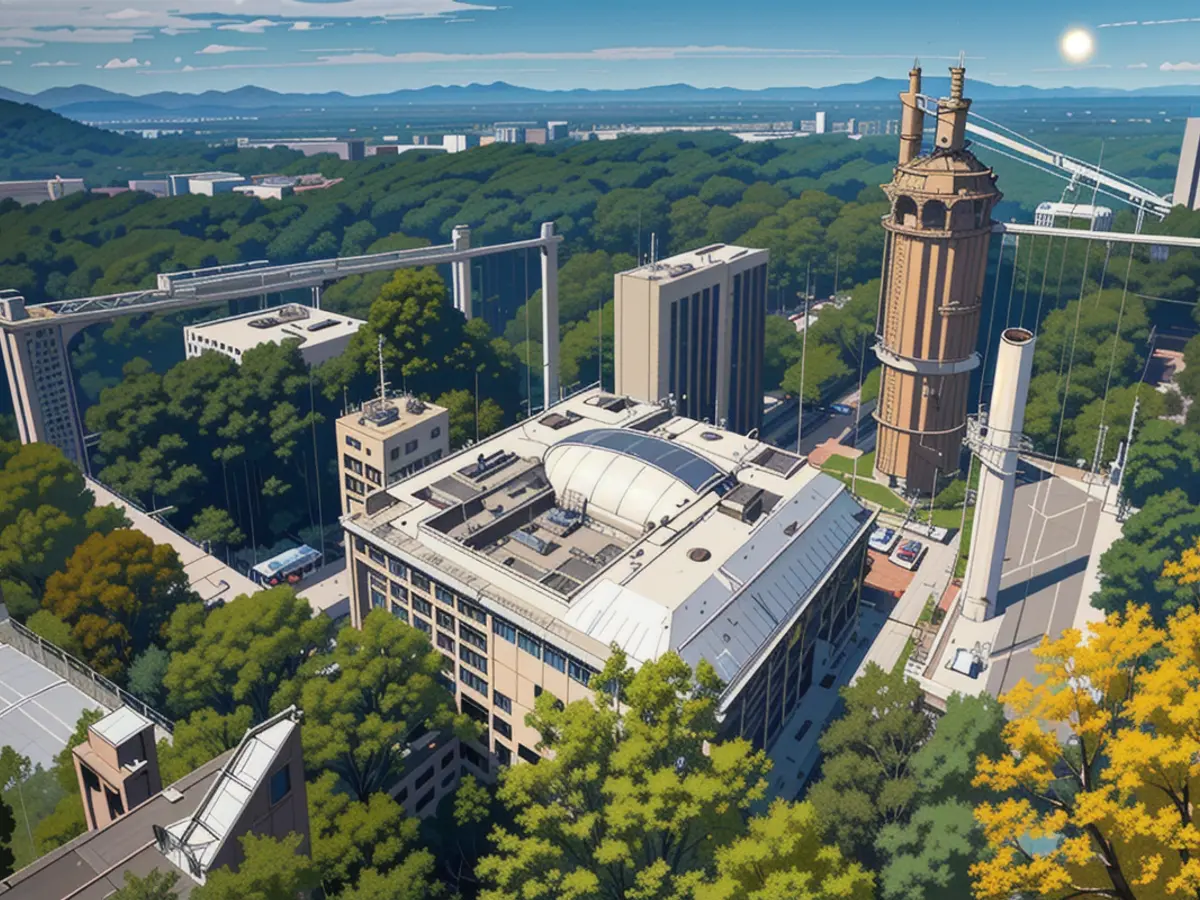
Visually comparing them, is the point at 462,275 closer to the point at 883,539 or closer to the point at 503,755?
the point at 883,539

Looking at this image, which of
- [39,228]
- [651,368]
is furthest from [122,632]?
[39,228]

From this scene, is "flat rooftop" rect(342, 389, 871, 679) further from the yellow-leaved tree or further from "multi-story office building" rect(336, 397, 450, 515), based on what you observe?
the yellow-leaved tree

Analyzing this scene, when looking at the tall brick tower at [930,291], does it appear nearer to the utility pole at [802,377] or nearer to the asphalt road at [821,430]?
the utility pole at [802,377]

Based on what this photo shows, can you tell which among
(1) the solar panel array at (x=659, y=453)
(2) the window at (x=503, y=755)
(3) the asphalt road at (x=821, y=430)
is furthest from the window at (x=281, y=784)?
(3) the asphalt road at (x=821, y=430)

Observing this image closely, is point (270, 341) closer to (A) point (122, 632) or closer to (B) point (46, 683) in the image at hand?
(A) point (122, 632)

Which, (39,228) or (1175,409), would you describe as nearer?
(1175,409)

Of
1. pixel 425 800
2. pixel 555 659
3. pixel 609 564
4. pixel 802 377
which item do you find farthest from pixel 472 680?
pixel 802 377
